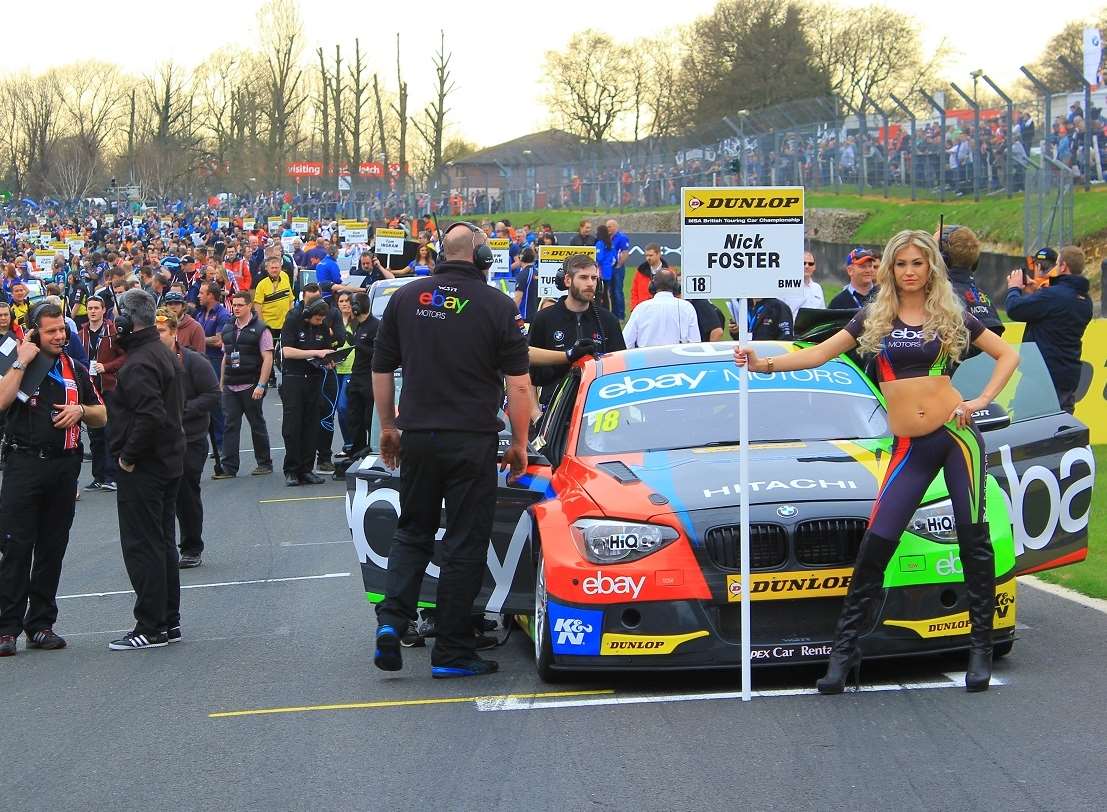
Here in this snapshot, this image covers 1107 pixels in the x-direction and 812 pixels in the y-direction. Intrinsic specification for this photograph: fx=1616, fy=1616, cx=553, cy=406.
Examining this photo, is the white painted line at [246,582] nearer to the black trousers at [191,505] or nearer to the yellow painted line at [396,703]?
the black trousers at [191,505]

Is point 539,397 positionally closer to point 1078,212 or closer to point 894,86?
point 1078,212

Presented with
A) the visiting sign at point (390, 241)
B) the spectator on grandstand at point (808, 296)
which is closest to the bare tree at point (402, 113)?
the visiting sign at point (390, 241)

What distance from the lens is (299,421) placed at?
17172 millimetres

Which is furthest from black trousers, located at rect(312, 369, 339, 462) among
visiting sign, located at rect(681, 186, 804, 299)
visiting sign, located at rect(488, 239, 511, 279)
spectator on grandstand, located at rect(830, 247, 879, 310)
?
visiting sign, located at rect(681, 186, 804, 299)

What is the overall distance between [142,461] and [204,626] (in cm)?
125

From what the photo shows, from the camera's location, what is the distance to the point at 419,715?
6754 mm

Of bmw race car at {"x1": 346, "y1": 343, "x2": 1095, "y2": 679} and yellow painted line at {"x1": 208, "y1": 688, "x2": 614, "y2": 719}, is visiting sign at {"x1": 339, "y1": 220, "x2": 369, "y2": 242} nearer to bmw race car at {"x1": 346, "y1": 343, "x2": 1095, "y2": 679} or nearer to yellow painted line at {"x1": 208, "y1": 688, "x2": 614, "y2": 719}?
bmw race car at {"x1": 346, "y1": 343, "x2": 1095, "y2": 679}

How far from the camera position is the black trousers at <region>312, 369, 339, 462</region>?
17609mm

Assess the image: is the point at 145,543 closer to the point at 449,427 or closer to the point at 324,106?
the point at 449,427

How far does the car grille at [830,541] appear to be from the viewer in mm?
6883

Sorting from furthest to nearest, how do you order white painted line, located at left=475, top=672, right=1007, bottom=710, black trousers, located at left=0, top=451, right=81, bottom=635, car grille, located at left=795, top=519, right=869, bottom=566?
1. black trousers, located at left=0, top=451, right=81, bottom=635
2. car grille, located at left=795, top=519, right=869, bottom=566
3. white painted line, located at left=475, top=672, right=1007, bottom=710

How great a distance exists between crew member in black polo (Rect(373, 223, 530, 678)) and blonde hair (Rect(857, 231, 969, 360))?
63.2 inches

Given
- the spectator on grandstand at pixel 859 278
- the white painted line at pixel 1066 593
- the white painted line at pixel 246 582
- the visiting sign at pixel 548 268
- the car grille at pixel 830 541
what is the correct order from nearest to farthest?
the car grille at pixel 830 541 → the white painted line at pixel 1066 593 → the white painted line at pixel 246 582 → the spectator on grandstand at pixel 859 278 → the visiting sign at pixel 548 268

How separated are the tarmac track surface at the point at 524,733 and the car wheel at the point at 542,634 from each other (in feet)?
0.28
